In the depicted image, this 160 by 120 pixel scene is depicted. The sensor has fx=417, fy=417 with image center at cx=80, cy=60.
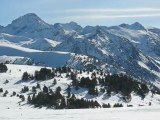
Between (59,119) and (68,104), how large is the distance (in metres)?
69.0

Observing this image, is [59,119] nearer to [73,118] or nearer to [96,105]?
[73,118]

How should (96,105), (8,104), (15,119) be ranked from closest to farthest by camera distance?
(15,119) → (8,104) → (96,105)

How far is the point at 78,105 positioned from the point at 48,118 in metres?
69.0

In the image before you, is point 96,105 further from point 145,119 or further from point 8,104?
point 145,119

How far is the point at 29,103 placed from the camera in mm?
153250

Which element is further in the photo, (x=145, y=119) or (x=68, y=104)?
(x=68, y=104)

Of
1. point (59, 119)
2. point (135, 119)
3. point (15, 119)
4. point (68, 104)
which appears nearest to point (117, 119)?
point (135, 119)

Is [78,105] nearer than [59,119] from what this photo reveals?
No

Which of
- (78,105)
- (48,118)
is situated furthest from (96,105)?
(48,118)

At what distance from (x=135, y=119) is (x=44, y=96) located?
78586 mm

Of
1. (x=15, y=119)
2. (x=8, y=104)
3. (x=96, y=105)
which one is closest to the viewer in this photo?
(x=15, y=119)

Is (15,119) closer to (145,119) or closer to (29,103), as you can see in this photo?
(145,119)

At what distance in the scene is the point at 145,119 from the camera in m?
78.2

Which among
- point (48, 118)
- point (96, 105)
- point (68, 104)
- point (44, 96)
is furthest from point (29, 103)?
point (48, 118)
